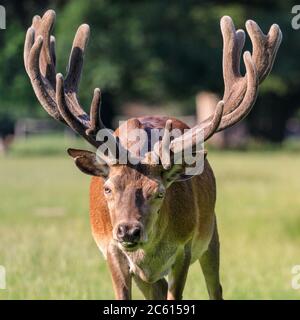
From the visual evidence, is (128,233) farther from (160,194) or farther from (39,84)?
(39,84)

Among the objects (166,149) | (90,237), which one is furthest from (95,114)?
(90,237)

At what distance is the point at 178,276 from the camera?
25.5ft

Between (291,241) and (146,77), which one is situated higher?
(146,77)

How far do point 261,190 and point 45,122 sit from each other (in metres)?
46.6

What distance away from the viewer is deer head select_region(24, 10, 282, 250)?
23.2ft

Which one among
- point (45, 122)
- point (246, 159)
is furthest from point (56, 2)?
point (45, 122)

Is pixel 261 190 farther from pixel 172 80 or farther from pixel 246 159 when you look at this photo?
pixel 172 80

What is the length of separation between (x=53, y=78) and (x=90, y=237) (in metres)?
7.30

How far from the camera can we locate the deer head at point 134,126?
279 inches

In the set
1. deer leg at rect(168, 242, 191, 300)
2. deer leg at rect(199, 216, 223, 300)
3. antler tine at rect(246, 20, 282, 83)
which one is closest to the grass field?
deer leg at rect(199, 216, 223, 300)

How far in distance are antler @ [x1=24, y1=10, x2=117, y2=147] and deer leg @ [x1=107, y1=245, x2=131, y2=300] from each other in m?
0.82

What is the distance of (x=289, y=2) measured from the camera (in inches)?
1796

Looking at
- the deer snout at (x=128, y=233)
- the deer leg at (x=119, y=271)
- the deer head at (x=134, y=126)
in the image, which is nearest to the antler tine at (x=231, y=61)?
the deer head at (x=134, y=126)

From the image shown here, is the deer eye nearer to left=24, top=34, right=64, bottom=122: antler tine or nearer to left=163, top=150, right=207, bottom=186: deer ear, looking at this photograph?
left=163, top=150, right=207, bottom=186: deer ear
